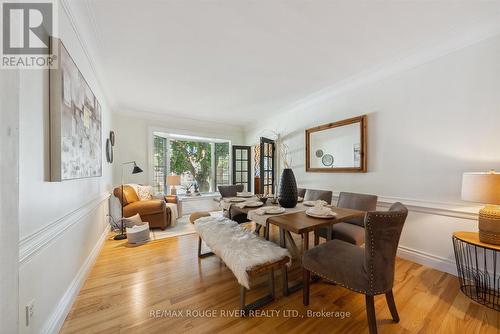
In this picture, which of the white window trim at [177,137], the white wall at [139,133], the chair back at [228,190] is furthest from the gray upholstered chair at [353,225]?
the white wall at [139,133]

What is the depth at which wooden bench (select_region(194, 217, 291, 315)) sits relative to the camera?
148 cm

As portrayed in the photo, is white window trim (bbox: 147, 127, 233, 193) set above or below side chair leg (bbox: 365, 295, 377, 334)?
above

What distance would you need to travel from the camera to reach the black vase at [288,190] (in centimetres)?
215

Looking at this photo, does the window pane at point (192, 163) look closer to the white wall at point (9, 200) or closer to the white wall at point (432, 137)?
the white wall at point (432, 137)

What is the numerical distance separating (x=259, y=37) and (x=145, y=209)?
129 inches

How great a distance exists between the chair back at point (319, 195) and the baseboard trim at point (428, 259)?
3.51ft

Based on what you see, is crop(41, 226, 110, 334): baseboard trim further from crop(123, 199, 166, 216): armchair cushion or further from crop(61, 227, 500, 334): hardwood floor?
crop(123, 199, 166, 216): armchair cushion

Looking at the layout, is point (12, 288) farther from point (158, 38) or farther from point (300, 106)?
point (300, 106)

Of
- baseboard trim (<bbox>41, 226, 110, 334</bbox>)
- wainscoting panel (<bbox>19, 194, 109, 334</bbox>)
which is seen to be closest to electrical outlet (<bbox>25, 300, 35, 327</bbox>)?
wainscoting panel (<bbox>19, 194, 109, 334</bbox>)

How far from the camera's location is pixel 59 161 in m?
1.34

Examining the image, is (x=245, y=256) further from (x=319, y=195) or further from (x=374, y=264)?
→ (x=319, y=195)

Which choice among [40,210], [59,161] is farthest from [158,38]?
[40,210]

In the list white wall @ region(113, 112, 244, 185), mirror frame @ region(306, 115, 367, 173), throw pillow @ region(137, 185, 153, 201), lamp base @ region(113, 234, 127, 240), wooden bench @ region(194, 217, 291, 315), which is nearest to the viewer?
wooden bench @ region(194, 217, 291, 315)

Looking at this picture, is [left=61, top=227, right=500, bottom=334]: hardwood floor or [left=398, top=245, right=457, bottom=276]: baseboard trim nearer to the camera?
[left=61, top=227, right=500, bottom=334]: hardwood floor
